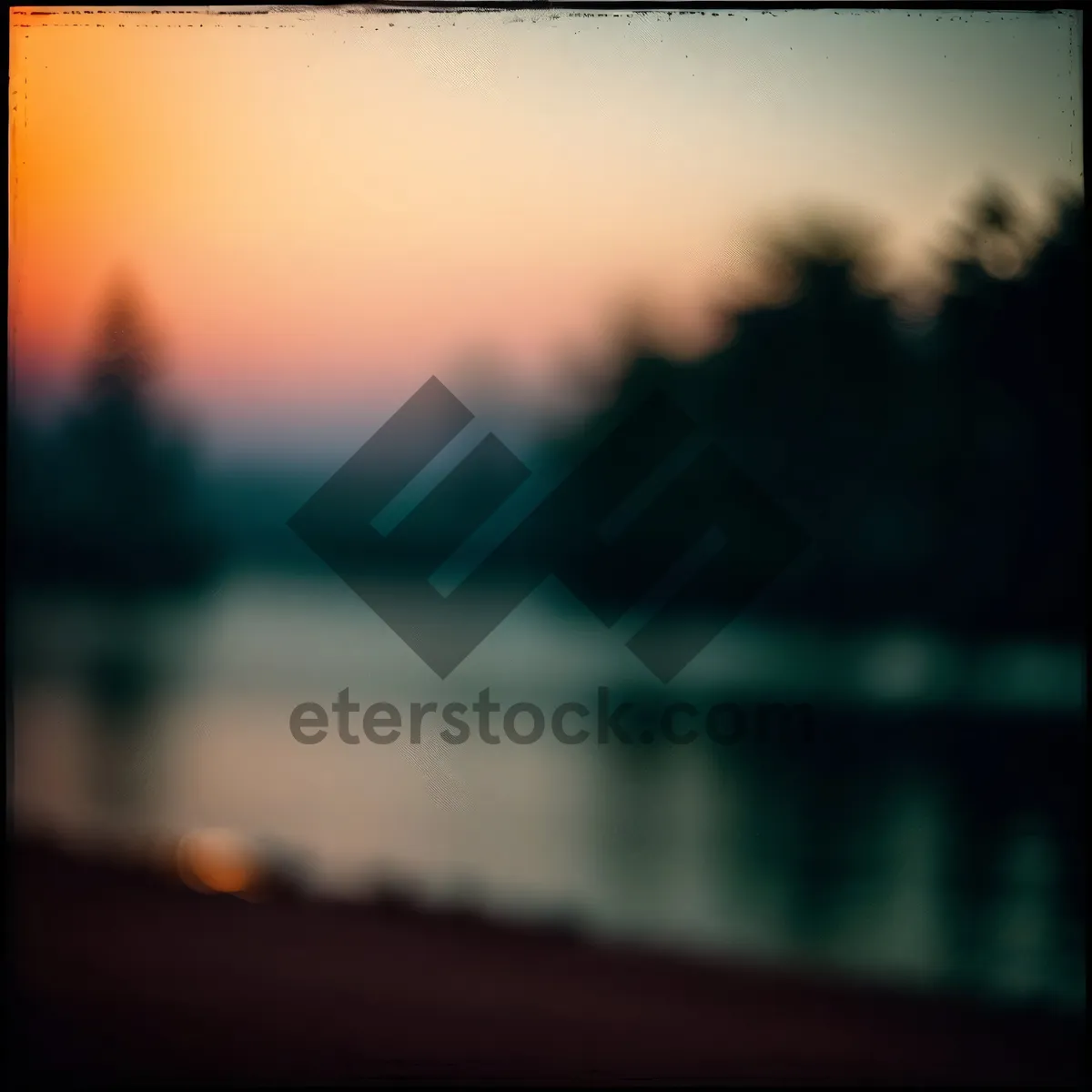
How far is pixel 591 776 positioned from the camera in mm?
2246

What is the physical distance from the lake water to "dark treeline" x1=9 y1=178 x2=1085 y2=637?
4.7 inches

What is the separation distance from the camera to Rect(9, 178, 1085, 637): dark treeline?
2.24 metres

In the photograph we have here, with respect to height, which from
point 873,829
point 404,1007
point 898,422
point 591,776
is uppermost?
point 898,422

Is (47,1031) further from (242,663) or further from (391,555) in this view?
(391,555)

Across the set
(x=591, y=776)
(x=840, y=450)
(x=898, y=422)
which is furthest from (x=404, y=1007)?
(x=898, y=422)

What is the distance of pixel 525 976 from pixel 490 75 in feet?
6.23

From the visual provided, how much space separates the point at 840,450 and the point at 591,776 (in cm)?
87

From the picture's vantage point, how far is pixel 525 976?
2209 mm

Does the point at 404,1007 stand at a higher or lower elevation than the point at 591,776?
lower

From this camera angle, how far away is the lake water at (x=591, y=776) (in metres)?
2.24

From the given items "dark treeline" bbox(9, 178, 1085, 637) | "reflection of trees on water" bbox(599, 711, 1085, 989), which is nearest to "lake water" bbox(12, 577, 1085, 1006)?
"reflection of trees on water" bbox(599, 711, 1085, 989)

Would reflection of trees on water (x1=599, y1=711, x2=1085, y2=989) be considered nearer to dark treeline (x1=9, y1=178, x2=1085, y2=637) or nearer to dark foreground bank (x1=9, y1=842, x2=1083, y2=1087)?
dark foreground bank (x1=9, y1=842, x2=1083, y2=1087)

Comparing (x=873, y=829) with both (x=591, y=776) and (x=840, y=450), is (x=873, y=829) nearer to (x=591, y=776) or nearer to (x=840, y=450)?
(x=591, y=776)

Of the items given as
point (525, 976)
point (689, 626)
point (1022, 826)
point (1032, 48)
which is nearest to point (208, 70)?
point (689, 626)
